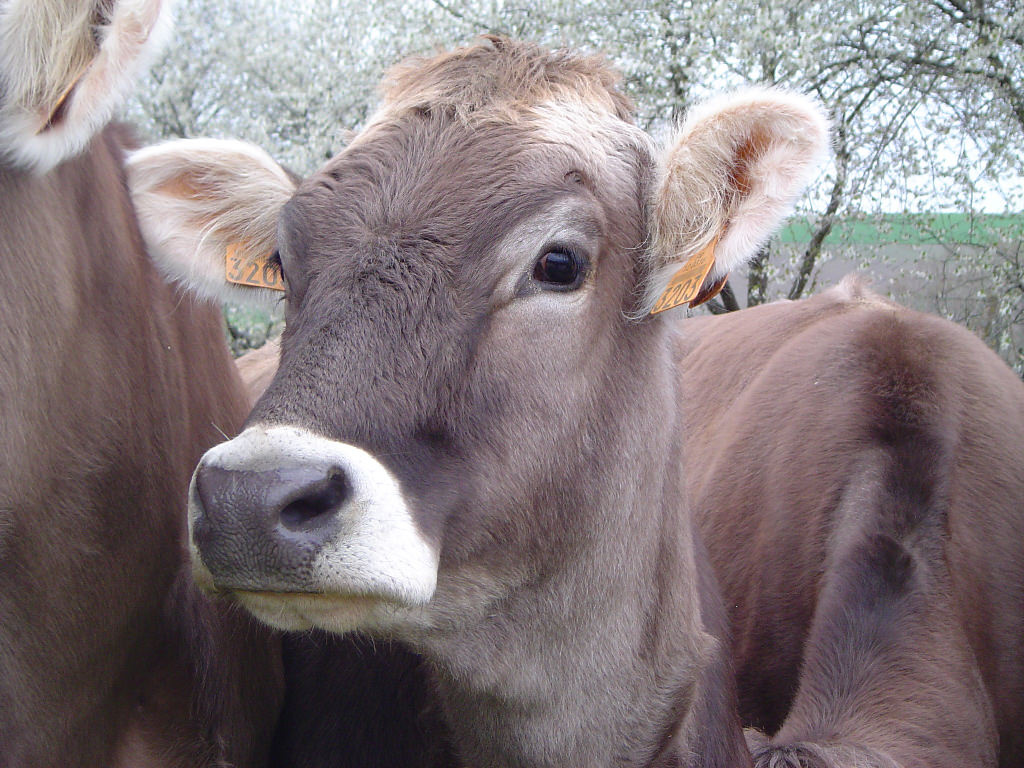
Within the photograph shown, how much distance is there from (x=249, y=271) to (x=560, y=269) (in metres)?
1.18

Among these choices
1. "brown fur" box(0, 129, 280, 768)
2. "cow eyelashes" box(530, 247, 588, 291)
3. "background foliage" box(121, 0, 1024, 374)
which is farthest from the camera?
"background foliage" box(121, 0, 1024, 374)

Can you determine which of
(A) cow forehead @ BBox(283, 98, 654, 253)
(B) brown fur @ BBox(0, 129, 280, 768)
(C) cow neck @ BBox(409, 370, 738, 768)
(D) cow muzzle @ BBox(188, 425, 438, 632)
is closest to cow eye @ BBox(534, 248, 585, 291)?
(A) cow forehead @ BBox(283, 98, 654, 253)

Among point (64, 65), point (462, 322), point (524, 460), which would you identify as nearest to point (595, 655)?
point (524, 460)

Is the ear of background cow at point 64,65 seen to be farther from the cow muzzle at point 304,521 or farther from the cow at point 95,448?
the cow muzzle at point 304,521

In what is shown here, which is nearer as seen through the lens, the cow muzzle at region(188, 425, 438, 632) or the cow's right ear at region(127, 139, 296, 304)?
the cow muzzle at region(188, 425, 438, 632)

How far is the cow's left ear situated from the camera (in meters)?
2.57

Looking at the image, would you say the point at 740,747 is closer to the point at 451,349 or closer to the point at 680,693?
the point at 680,693

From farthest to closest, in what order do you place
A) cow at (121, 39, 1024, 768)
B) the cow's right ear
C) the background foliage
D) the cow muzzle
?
1. the background foliage
2. the cow's right ear
3. cow at (121, 39, 1024, 768)
4. the cow muzzle

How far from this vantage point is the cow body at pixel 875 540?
11.3 feet

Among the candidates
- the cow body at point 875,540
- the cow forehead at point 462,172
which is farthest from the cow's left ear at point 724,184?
the cow body at point 875,540

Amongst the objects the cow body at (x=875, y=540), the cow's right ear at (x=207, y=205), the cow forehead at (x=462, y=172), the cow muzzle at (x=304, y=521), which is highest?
the cow forehead at (x=462, y=172)

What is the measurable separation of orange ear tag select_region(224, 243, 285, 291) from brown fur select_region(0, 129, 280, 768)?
172 mm

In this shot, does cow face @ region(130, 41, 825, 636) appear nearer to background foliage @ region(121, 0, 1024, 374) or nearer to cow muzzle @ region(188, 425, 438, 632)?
cow muzzle @ region(188, 425, 438, 632)

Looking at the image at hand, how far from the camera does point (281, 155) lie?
15812 millimetres
